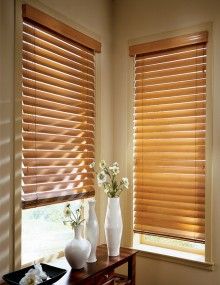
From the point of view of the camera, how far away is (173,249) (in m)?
2.96

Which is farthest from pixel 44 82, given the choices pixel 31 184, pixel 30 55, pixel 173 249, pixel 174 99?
pixel 173 249

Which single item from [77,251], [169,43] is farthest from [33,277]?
[169,43]

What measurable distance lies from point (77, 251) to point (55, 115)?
99 centimetres

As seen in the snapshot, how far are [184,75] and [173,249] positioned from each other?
1506mm

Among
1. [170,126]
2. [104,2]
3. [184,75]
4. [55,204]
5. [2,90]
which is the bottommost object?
[55,204]

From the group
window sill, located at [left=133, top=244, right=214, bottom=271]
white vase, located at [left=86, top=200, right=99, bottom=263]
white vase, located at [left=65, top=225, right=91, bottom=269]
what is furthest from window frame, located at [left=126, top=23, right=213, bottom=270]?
white vase, located at [left=65, top=225, right=91, bottom=269]

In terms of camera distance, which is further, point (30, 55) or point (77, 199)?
point (77, 199)

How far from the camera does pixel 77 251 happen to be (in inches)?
86.6

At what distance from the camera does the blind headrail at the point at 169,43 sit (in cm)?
275

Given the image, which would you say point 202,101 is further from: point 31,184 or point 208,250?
point 31,184

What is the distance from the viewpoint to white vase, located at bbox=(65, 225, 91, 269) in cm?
221

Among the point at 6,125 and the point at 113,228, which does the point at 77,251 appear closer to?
the point at 113,228

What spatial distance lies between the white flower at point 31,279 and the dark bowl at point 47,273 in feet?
0.11

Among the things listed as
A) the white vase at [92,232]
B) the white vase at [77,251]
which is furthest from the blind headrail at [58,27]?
the white vase at [77,251]
